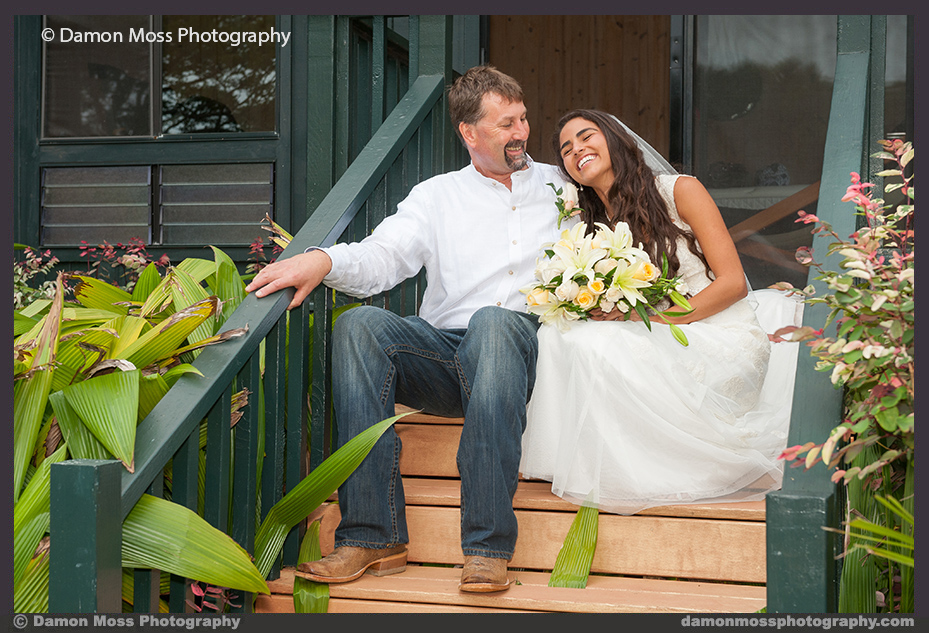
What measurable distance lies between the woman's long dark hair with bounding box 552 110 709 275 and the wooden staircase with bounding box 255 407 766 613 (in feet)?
2.65

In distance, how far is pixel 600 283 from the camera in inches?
88.0

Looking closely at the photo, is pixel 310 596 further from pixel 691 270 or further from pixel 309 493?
pixel 691 270

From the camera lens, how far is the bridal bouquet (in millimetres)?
2242

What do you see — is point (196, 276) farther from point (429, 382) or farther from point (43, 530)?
point (43, 530)

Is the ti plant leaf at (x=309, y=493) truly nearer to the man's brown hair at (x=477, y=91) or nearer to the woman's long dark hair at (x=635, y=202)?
the woman's long dark hair at (x=635, y=202)

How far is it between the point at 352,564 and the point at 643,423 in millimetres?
807

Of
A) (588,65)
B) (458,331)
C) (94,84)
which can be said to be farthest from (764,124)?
(94,84)

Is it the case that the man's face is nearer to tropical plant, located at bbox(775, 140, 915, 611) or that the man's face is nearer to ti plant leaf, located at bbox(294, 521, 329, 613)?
tropical plant, located at bbox(775, 140, 915, 611)

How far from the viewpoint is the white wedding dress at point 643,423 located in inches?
82.7

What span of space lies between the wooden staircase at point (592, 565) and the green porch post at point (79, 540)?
1.87ft

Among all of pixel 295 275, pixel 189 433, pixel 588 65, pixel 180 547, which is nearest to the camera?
pixel 180 547

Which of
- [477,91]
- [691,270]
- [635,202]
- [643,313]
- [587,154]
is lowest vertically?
[643,313]

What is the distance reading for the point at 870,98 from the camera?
2984 mm

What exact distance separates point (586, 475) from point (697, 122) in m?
2.56
